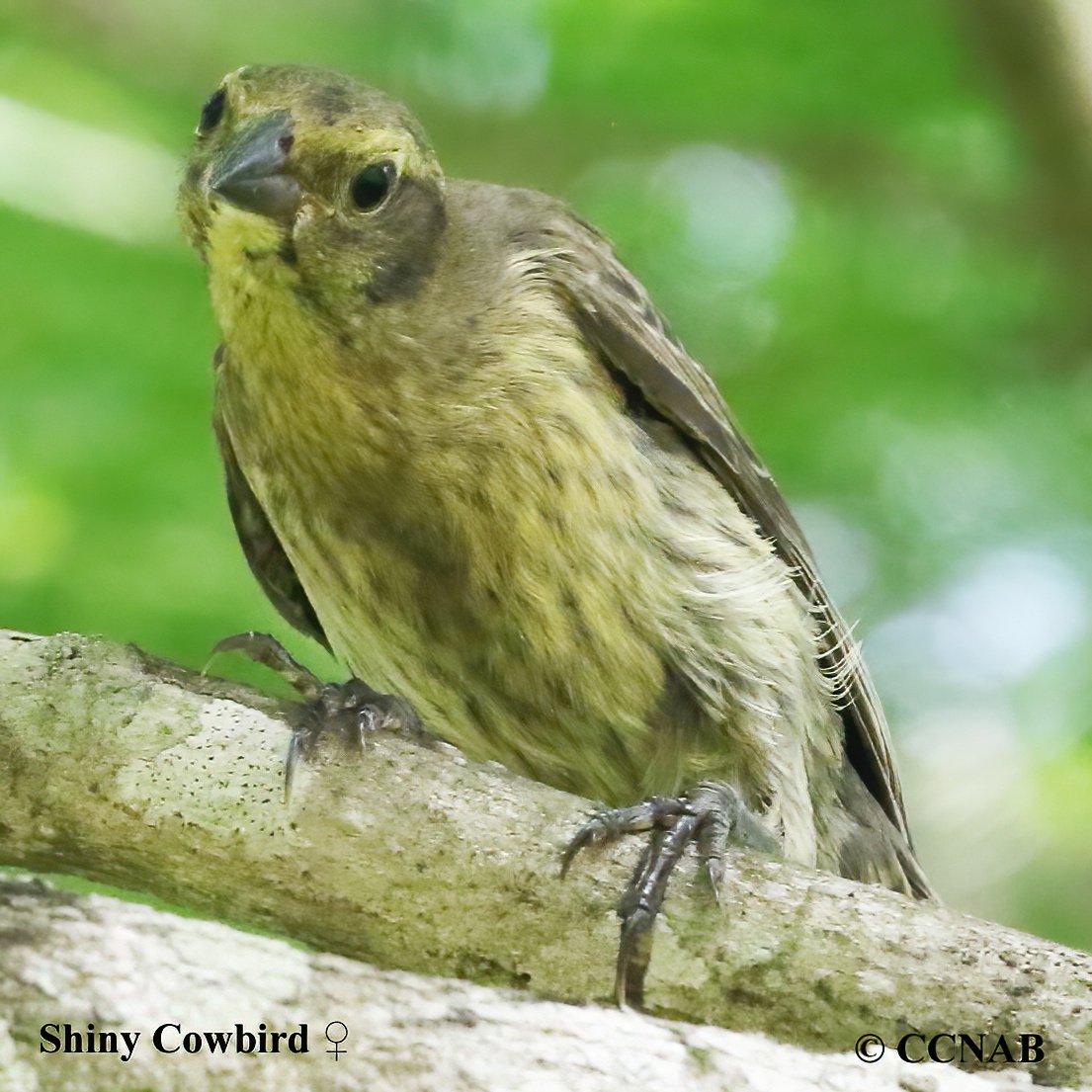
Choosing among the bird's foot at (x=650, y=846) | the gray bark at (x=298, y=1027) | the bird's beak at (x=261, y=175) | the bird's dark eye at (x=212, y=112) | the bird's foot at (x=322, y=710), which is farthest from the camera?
the bird's dark eye at (x=212, y=112)

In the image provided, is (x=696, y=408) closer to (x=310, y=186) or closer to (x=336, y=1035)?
(x=310, y=186)

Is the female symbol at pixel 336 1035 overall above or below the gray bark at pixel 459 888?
below

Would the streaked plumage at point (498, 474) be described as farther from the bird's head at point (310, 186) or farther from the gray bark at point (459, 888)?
the gray bark at point (459, 888)

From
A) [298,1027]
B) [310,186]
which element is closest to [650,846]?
[298,1027]

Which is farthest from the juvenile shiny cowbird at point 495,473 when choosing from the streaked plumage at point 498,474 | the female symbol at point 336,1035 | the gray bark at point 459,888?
the female symbol at point 336,1035

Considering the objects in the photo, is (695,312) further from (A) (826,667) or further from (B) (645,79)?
(A) (826,667)

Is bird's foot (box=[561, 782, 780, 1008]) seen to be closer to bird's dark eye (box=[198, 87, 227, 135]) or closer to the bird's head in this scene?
the bird's head

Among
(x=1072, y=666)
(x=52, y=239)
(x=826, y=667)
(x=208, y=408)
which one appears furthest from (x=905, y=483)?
(x=52, y=239)
